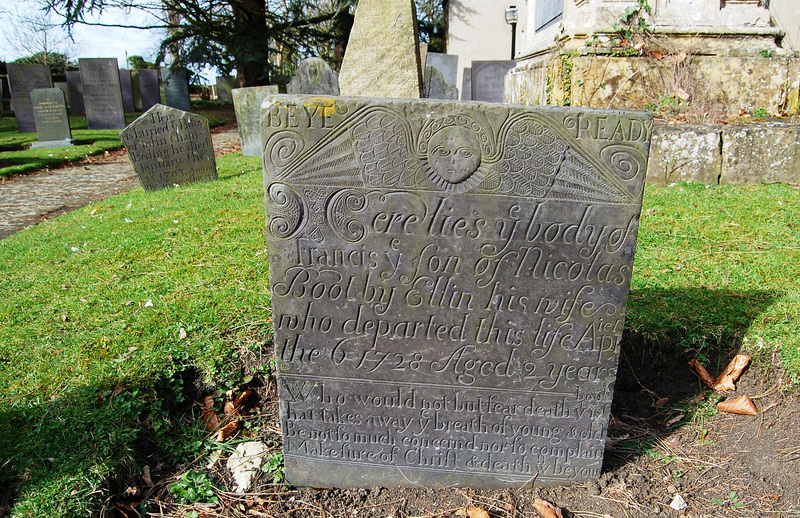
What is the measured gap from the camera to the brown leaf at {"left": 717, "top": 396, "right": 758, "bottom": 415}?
2812 mm

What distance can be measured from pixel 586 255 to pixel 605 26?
608 centimetres

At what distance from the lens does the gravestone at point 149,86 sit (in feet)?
68.8

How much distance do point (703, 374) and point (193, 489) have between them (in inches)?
108

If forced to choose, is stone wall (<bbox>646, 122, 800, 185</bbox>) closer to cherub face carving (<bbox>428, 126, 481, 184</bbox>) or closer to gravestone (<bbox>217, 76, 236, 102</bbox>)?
cherub face carving (<bbox>428, 126, 481, 184</bbox>)

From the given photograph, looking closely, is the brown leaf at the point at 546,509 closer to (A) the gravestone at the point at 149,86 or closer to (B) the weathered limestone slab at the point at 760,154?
(B) the weathered limestone slab at the point at 760,154

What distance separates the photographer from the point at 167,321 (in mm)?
3418

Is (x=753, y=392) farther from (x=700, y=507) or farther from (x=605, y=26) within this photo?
(x=605, y=26)

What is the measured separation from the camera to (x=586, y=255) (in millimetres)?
2172

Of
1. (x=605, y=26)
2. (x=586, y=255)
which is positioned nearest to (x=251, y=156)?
(x=605, y=26)

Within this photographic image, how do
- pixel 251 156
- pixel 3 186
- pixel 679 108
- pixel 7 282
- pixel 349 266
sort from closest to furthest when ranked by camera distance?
pixel 349 266, pixel 7 282, pixel 679 108, pixel 3 186, pixel 251 156

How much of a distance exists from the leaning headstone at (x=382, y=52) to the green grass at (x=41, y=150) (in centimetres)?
915

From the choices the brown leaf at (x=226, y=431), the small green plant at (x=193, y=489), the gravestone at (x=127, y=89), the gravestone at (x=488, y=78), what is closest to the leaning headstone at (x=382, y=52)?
the brown leaf at (x=226, y=431)

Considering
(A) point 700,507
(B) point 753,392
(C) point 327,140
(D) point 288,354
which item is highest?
A: (C) point 327,140

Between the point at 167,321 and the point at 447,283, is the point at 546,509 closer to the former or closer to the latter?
the point at 447,283
